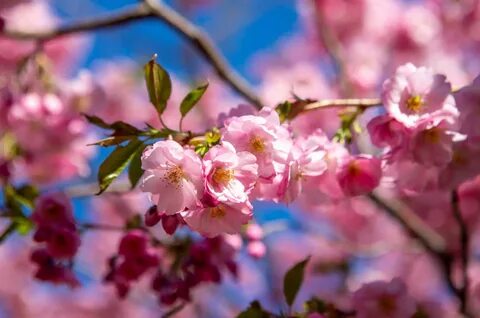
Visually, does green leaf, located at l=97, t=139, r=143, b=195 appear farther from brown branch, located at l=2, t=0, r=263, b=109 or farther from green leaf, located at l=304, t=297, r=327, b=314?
brown branch, located at l=2, t=0, r=263, b=109

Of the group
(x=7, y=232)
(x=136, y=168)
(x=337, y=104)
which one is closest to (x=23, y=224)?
(x=7, y=232)

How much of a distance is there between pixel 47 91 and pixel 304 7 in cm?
229

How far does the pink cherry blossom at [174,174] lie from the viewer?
102 centimetres

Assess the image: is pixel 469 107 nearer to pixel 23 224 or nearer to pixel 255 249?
pixel 255 249

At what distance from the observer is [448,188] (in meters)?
1.37

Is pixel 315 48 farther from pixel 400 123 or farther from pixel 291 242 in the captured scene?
pixel 400 123

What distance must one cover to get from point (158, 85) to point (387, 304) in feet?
1.98

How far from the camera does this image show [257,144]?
1093 mm

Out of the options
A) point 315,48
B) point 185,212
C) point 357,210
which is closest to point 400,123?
point 185,212

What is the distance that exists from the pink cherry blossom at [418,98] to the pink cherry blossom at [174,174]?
1.17 feet

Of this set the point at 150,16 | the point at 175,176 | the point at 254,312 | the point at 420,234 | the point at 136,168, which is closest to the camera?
the point at 175,176

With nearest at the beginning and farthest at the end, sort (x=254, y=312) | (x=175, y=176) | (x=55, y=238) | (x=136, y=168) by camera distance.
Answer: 1. (x=175, y=176)
2. (x=136, y=168)
3. (x=254, y=312)
4. (x=55, y=238)

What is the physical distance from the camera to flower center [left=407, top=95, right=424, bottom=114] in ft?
4.01

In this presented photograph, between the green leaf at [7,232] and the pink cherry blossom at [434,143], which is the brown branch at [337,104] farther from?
the green leaf at [7,232]
